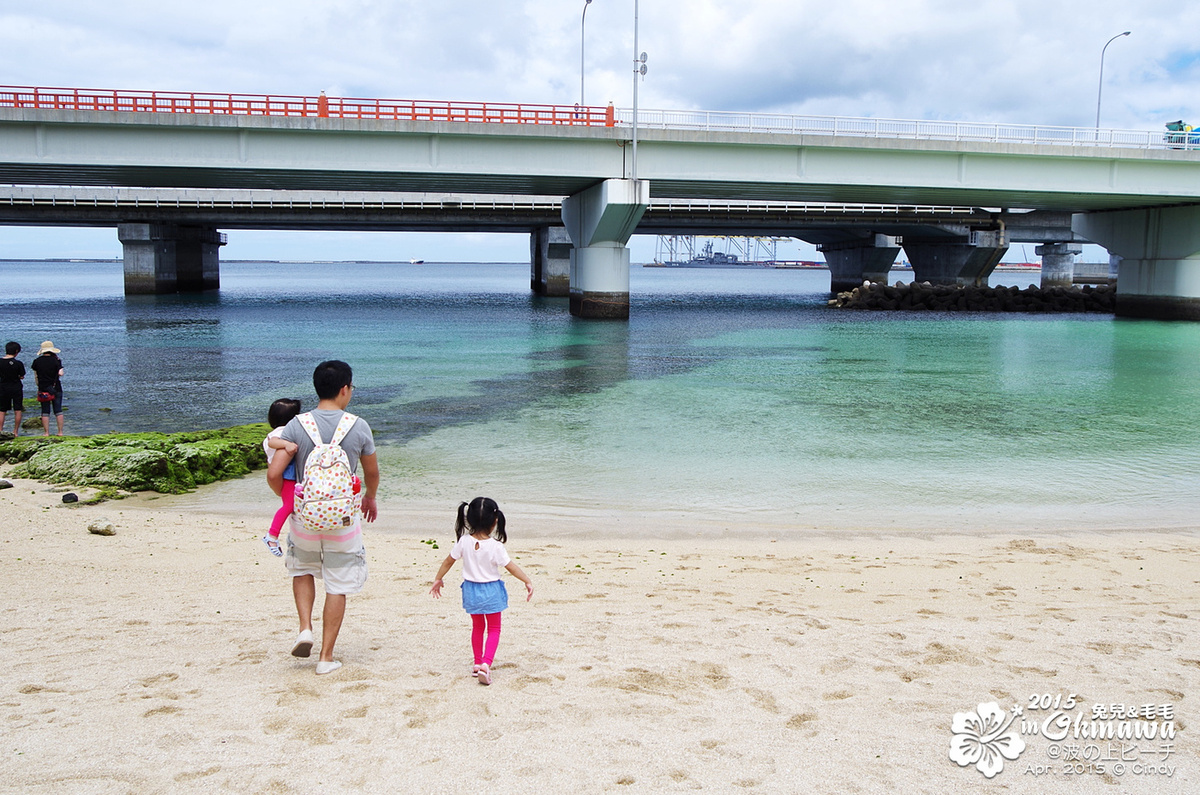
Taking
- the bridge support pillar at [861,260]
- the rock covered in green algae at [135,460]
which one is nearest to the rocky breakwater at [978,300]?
the bridge support pillar at [861,260]

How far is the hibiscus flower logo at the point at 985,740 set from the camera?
3.94 m

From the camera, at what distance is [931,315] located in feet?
169

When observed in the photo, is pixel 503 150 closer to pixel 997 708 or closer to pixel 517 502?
pixel 517 502

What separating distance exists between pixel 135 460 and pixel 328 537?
782 cm

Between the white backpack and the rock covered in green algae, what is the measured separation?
7527 mm

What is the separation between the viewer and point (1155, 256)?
46.3 meters

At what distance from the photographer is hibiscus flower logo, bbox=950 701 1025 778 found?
3938 mm

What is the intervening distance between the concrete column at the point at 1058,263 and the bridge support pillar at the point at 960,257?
21.4 meters

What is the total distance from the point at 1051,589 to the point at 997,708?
3.21 meters

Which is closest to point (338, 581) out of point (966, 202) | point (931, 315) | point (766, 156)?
point (766, 156)

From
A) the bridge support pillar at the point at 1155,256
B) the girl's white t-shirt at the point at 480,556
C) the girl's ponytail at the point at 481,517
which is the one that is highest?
the bridge support pillar at the point at 1155,256

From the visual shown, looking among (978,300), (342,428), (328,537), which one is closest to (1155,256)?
(978,300)

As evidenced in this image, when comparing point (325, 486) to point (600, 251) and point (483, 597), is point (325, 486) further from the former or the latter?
point (600, 251)

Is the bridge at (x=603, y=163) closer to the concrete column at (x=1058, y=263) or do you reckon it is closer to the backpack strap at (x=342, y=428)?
the backpack strap at (x=342, y=428)
